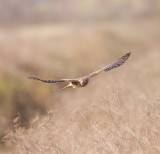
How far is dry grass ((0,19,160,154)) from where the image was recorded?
39.7 ft

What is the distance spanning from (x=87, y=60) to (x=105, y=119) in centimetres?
1936

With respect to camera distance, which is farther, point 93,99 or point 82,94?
point 82,94

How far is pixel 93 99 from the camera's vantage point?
17.9 meters

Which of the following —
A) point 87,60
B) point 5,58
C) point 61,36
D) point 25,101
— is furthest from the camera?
point 61,36

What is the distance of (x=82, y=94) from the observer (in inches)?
819

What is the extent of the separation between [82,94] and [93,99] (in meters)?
2.95

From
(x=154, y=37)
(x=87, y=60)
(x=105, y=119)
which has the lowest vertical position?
(x=154, y=37)

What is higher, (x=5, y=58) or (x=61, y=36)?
(x=5, y=58)

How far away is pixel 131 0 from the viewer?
6631 centimetres

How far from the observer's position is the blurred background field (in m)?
12.2

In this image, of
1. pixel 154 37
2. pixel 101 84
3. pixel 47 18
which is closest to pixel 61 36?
pixel 154 37

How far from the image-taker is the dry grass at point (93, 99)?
12.1 meters

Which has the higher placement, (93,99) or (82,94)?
(93,99)

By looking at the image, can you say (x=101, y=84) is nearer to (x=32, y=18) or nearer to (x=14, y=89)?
(x=14, y=89)
